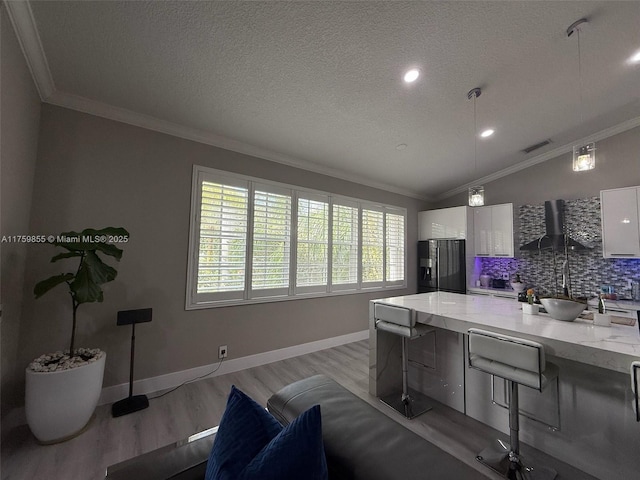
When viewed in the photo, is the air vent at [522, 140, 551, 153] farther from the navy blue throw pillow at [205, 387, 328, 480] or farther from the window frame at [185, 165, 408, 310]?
the navy blue throw pillow at [205, 387, 328, 480]

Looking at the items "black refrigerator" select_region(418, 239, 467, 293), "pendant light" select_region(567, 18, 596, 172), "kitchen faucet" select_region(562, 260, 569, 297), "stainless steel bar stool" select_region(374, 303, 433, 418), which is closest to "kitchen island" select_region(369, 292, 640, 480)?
"stainless steel bar stool" select_region(374, 303, 433, 418)

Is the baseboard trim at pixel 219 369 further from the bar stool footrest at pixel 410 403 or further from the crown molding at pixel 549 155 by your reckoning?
the crown molding at pixel 549 155

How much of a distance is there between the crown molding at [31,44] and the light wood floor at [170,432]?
2.69 meters

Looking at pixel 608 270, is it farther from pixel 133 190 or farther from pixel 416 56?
pixel 133 190

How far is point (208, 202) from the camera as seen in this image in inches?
116

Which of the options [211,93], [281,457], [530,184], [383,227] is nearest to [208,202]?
[211,93]

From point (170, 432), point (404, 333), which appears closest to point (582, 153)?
point (404, 333)

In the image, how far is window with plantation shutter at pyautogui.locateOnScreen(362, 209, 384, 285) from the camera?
14.8 feet

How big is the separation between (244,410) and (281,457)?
228mm

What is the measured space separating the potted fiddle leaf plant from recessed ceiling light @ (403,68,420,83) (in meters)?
2.80

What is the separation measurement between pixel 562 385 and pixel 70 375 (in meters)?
3.40

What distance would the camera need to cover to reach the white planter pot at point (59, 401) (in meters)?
1.76

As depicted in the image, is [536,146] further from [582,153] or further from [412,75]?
[412,75]

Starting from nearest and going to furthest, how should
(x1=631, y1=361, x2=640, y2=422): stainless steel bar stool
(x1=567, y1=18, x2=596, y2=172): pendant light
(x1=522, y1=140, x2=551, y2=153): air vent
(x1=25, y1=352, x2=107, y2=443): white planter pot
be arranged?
(x1=631, y1=361, x2=640, y2=422): stainless steel bar stool < (x1=25, y1=352, x2=107, y2=443): white planter pot < (x1=567, y1=18, x2=596, y2=172): pendant light < (x1=522, y1=140, x2=551, y2=153): air vent
